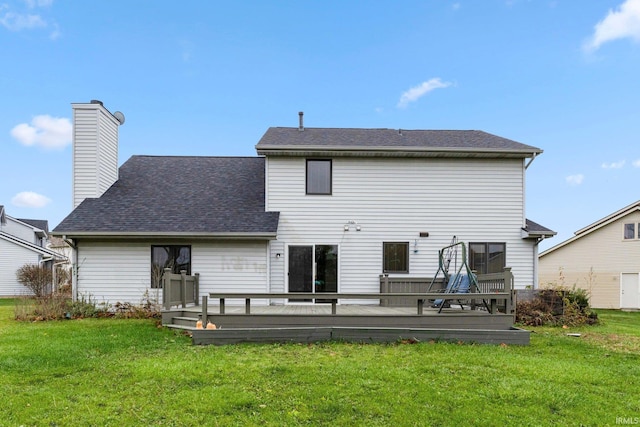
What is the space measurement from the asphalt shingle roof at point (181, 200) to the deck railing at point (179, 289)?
1364 millimetres

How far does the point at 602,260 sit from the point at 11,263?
3326cm

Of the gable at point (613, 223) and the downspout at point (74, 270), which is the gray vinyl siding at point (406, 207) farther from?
the gable at point (613, 223)

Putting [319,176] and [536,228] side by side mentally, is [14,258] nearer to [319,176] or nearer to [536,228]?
[319,176]

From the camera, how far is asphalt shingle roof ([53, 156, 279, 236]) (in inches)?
451

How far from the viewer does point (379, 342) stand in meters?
7.64

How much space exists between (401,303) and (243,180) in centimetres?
652

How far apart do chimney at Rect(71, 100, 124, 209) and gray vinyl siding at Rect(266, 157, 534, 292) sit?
5257 mm

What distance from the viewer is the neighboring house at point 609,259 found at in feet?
69.1

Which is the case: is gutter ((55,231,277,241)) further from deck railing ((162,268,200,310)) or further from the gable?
the gable

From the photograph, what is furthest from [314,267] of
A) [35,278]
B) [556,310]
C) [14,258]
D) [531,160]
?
[14,258]

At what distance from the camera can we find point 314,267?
12102 millimetres

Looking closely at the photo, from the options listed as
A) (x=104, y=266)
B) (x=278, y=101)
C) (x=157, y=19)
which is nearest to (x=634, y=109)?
(x=278, y=101)

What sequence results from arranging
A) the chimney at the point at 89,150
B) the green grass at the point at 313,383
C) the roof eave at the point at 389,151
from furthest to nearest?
the chimney at the point at 89,150, the roof eave at the point at 389,151, the green grass at the point at 313,383

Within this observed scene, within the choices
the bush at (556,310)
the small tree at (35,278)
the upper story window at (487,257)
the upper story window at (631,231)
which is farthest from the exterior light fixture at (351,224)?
the small tree at (35,278)
